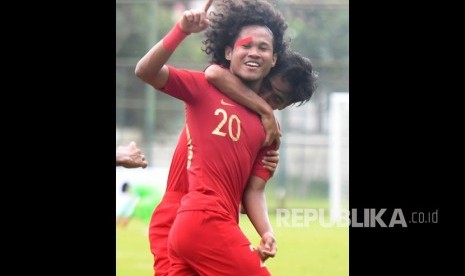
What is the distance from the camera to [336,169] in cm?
1841

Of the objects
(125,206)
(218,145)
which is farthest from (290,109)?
(218,145)

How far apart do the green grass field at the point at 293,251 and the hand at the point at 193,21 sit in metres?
5.28

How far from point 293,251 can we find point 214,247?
7491 mm

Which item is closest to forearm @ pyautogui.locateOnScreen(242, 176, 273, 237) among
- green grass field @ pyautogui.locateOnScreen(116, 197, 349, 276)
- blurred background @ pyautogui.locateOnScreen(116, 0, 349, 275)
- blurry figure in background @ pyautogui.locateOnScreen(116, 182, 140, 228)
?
green grass field @ pyautogui.locateOnScreen(116, 197, 349, 276)

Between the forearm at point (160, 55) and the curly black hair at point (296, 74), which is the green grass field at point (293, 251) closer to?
the curly black hair at point (296, 74)

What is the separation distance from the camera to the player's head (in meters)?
5.33

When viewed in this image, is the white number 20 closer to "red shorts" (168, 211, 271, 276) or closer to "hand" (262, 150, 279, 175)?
"hand" (262, 150, 279, 175)

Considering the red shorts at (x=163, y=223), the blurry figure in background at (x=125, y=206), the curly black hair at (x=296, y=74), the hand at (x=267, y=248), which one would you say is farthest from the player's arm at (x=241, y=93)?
the blurry figure in background at (x=125, y=206)
